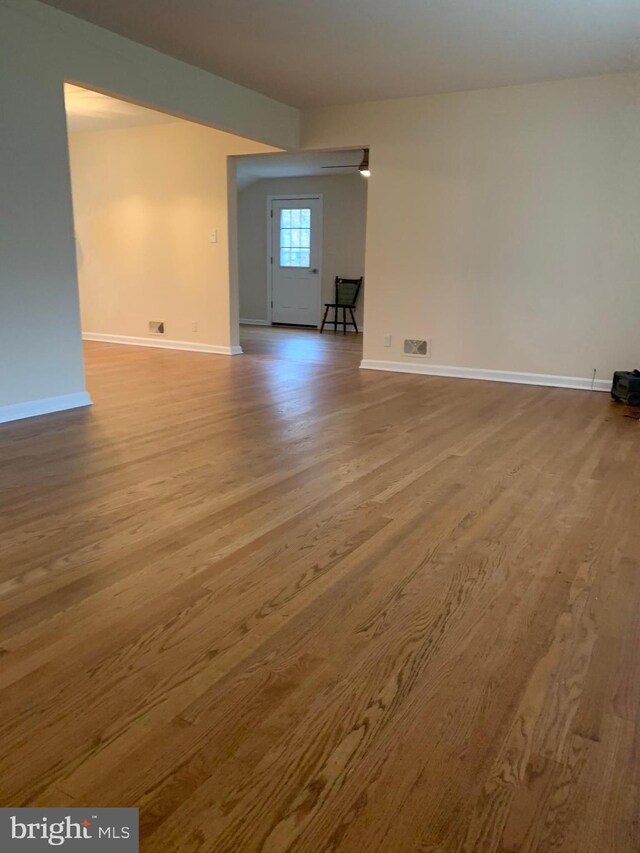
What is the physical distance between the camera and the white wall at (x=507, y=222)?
16.3 feet

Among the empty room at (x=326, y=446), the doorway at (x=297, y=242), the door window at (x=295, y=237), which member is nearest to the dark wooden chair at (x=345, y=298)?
the doorway at (x=297, y=242)

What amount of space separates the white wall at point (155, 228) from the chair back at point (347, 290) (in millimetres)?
3388

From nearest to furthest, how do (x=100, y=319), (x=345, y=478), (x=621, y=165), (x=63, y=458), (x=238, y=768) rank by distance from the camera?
(x=238, y=768)
(x=345, y=478)
(x=63, y=458)
(x=621, y=165)
(x=100, y=319)

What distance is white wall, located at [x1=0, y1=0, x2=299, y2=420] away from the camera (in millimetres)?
3695

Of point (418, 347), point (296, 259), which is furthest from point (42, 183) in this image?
point (296, 259)

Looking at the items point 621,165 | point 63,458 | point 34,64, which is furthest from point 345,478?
point 621,165

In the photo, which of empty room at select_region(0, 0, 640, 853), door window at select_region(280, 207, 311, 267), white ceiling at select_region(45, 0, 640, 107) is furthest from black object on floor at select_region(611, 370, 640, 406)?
door window at select_region(280, 207, 311, 267)

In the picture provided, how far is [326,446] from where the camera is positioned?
3.44m

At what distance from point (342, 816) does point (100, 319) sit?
7.59 metres

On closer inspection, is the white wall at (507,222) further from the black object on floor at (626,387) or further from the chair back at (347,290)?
the chair back at (347,290)

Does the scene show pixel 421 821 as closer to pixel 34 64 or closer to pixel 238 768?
pixel 238 768

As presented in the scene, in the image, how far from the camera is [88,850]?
3.43ft

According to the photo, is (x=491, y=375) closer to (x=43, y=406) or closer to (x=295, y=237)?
(x=43, y=406)

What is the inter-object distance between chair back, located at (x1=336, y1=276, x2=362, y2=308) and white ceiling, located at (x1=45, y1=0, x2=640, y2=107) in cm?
474
